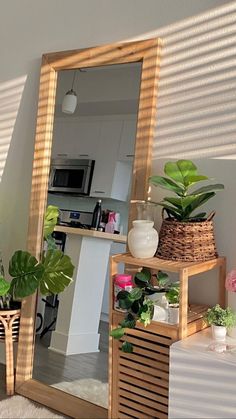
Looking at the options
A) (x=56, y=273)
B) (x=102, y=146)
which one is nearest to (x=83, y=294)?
(x=56, y=273)

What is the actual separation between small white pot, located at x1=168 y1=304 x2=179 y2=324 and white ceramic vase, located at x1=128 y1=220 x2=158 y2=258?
8.9 inches

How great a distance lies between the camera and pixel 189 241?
1.76 metres

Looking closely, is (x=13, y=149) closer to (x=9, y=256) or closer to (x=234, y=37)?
(x=9, y=256)

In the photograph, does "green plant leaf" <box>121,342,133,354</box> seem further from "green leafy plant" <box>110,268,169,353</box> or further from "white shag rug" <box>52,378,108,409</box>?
"white shag rug" <box>52,378,108,409</box>

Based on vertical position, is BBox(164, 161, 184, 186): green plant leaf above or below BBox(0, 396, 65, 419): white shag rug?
above

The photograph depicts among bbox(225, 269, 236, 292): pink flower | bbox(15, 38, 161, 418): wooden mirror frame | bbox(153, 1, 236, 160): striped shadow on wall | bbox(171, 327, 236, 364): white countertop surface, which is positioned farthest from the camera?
Answer: bbox(15, 38, 161, 418): wooden mirror frame

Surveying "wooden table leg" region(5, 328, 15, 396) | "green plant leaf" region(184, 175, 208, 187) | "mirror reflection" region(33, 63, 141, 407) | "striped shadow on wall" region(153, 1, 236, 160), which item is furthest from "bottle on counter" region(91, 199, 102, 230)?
"wooden table leg" region(5, 328, 15, 396)

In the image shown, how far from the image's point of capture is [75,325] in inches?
89.0

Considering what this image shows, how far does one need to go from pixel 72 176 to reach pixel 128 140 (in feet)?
1.21

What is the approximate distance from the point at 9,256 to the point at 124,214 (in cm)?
94

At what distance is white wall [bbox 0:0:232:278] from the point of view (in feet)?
7.68

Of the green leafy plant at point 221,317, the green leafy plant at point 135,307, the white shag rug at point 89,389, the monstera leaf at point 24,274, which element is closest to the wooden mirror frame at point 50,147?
the white shag rug at point 89,389

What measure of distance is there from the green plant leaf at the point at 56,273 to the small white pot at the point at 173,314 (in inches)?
26.9

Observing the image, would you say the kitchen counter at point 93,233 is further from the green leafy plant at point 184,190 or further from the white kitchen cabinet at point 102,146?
the green leafy plant at point 184,190
